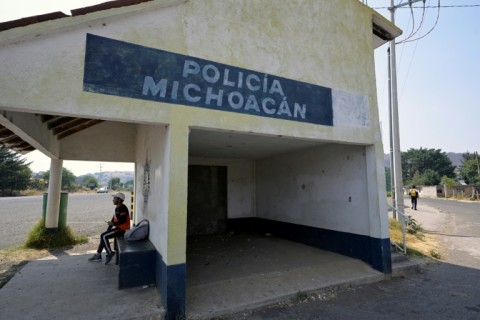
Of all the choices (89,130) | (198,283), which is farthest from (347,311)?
(89,130)

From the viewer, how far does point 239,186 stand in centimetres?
1052

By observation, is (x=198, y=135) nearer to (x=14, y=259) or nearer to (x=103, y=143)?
(x=103, y=143)

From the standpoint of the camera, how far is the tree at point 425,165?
6254 centimetres

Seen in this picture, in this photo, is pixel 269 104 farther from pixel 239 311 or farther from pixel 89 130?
pixel 89 130

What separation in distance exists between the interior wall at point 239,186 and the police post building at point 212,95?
2.29 meters

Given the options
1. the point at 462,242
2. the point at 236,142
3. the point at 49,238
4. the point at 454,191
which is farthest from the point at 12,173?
the point at 454,191

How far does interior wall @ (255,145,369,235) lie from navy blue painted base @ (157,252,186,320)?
4411 millimetres

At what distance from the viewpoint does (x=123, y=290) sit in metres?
4.55

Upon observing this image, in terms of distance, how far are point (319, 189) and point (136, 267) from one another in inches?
201

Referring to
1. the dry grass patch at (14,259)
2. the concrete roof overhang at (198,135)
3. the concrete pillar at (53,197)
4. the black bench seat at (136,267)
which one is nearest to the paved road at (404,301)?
the black bench seat at (136,267)

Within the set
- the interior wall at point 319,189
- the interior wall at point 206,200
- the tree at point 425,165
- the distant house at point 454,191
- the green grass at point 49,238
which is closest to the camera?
the interior wall at point 319,189

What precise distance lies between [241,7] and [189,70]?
1711 mm

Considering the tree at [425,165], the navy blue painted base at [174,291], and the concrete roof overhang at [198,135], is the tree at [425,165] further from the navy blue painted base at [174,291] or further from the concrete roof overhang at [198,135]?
the navy blue painted base at [174,291]

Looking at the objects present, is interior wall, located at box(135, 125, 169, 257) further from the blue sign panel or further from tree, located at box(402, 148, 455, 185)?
tree, located at box(402, 148, 455, 185)
